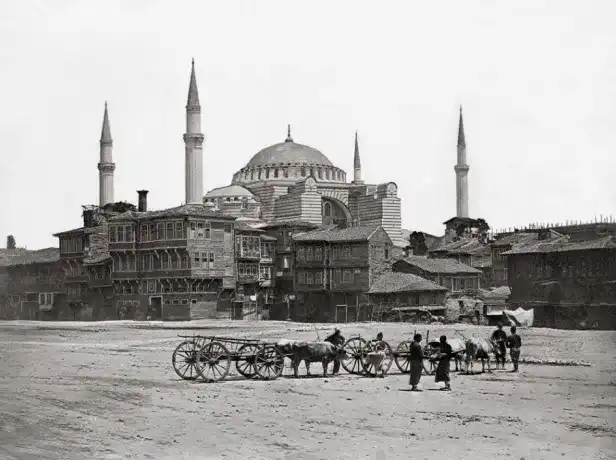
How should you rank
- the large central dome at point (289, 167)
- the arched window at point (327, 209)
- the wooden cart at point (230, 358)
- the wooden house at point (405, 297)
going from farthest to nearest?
1. the large central dome at point (289, 167)
2. the arched window at point (327, 209)
3. the wooden house at point (405, 297)
4. the wooden cart at point (230, 358)

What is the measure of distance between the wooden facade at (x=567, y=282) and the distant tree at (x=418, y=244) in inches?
1059

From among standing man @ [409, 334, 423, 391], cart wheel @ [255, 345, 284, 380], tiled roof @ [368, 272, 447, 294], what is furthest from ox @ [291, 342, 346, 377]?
tiled roof @ [368, 272, 447, 294]

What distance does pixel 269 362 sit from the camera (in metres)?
23.9

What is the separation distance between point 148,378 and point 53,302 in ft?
186

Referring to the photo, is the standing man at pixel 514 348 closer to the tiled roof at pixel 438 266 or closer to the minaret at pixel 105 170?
the tiled roof at pixel 438 266

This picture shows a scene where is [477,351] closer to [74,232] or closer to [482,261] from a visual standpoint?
[74,232]

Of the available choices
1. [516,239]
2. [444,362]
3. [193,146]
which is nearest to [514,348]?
[444,362]

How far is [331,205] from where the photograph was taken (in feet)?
343

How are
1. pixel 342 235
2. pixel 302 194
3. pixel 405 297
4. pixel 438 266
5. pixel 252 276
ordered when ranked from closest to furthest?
pixel 405 297
pixel 342 235
pixel 252 276
pixel 438 266
pixel 302 194

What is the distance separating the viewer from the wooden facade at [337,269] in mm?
67500

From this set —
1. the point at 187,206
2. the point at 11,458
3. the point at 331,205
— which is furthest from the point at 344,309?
the point at 11,458

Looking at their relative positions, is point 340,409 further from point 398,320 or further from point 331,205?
point 331,205

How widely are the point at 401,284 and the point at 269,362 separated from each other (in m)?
41.5

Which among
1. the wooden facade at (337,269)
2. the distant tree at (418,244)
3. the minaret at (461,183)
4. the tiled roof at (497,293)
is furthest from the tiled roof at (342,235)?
the minaret at (461,183)
